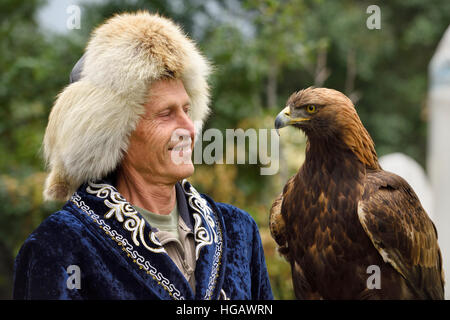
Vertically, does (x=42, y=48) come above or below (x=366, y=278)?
above

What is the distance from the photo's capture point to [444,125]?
4.04 meters

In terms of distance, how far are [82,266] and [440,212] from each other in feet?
9.99

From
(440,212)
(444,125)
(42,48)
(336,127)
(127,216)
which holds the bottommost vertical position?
(127,216)

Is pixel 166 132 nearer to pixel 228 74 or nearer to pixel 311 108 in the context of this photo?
pixel 311 108

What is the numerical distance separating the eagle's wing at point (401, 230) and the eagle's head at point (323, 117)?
214 millimetres

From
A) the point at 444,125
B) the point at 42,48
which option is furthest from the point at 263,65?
the point at 42,48

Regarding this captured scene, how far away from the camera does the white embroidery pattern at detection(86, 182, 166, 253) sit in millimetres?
1779

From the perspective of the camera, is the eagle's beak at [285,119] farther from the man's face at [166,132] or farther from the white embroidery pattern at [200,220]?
the white embroidery pattern at [200,220]

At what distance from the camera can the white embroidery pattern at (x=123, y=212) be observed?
5.84 feet

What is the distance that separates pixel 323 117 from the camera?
1877mm

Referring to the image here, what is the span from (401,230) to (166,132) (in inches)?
39.3

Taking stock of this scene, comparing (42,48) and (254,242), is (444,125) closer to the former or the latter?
(254,242)

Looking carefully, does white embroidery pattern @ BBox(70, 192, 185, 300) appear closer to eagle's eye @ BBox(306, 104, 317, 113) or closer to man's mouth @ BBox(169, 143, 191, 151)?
man's mouth @ BBox(169, 143, 191, 151)

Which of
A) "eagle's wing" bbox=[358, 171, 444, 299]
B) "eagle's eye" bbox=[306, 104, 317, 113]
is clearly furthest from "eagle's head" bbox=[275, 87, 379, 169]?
"eagle's wing" bbox=[358, 171, 444, 299]
